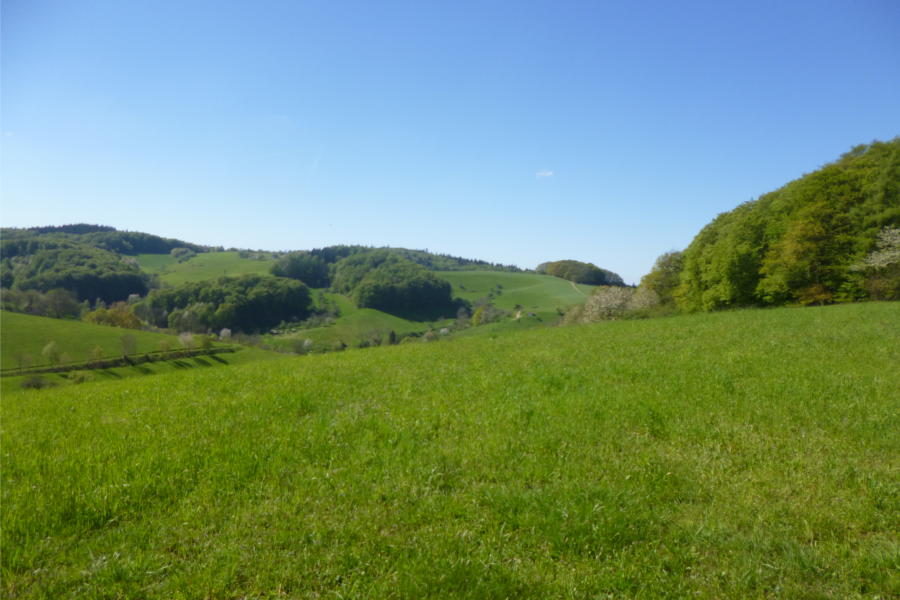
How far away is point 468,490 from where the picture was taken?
594 centimetres

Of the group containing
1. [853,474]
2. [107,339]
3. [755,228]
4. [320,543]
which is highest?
[755,228]

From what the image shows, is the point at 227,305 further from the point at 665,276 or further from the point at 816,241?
the point at 816,241

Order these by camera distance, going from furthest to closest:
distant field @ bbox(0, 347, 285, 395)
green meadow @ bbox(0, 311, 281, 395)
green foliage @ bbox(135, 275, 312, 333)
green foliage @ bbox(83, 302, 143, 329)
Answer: green foliage @ bbox(135, 275, 312, 333) < green foliage @ bbox(83, 302, 143, 329) < green meadow @ bbox(0, 311, 281, 395) < distant field @ bbox(0, 347, 285, 395)

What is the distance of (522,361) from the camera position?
614 inches

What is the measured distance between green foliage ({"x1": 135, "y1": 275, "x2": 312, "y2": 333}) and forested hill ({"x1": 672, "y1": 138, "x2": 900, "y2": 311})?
165910 millimetres

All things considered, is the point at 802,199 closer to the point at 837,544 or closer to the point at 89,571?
the point at 837,544

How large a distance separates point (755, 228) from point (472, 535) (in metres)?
54.6

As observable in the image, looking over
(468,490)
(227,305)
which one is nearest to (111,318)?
(227,305)

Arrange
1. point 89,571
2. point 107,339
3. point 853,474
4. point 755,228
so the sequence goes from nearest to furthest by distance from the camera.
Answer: point 89,571, point 853,474, point 755,228, point 107,339

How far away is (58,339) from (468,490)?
134 meters

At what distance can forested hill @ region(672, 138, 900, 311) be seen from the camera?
1444 inches

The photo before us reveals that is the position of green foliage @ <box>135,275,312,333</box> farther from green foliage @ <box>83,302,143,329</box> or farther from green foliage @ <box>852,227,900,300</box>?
green foliage @ <box>852,227,900,300</box>

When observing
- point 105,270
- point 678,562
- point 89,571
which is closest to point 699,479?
point 678,562

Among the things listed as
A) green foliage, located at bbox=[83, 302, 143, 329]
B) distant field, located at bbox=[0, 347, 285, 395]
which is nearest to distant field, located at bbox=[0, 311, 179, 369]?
distant field, located at bbox=[0, 347, 285, 395]
